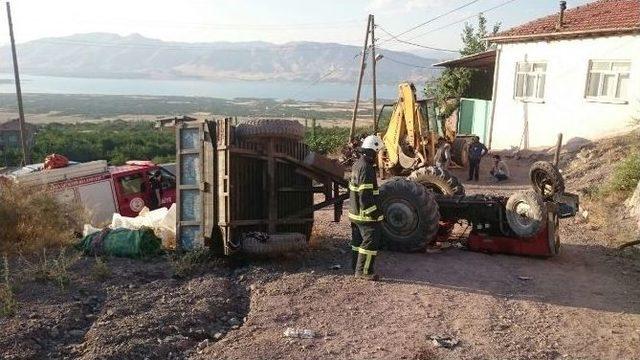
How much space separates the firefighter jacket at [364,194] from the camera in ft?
23.3

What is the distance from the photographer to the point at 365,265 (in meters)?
7.12

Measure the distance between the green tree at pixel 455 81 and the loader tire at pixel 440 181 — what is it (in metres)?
14.9

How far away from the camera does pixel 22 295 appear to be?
6.42m

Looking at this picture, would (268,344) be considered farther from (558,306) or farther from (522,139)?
(522,139)

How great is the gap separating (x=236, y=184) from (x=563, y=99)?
13.8 metres

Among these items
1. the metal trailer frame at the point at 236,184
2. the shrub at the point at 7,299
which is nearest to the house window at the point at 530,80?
the metal trailer frame at the point at 236,184

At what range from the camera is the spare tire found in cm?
752

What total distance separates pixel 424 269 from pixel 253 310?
264 cm

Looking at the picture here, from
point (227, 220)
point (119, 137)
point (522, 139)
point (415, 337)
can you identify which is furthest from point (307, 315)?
point (119, 137)

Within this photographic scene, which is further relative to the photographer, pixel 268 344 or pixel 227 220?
pixel 227 220

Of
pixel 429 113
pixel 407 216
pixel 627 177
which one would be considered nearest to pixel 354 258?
pixel 407 216

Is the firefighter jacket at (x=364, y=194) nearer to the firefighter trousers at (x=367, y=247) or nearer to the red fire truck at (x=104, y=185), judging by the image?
the firefighter trousers at (x=367, y=247)

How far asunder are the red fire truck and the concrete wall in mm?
12082

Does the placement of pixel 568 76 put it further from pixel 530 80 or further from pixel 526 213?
pixel 526 213
